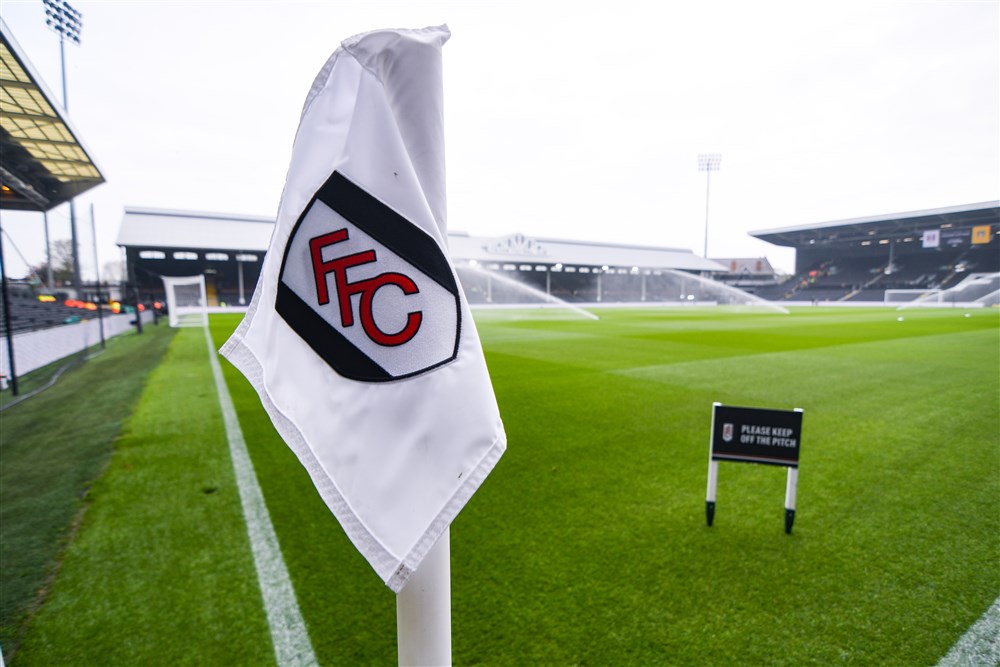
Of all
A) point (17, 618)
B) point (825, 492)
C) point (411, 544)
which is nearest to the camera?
point (411, 544)

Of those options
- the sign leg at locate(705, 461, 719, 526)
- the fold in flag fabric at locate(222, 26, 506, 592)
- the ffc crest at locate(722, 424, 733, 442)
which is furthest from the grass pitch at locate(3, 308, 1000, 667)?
the fold in flag fabric at locate(222, 26, 506, 592)

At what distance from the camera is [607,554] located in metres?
2.92

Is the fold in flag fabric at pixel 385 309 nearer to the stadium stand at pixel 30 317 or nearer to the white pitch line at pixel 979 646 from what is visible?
the white pitch line at pixel 979 646

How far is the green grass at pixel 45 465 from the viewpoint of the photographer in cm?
271

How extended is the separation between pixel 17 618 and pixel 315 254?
2824 millimetres

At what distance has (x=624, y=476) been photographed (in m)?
4.15

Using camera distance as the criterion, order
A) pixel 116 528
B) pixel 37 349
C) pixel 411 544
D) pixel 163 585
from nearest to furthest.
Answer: pixel 411 544
pixel 163 585
pixel 116 528
pixel 37 349

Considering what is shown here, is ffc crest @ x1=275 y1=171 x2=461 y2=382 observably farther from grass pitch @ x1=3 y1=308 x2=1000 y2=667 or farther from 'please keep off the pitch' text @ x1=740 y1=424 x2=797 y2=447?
'please keep off the pitch' text @ x1=740 y1=424 x2=797 y2=447

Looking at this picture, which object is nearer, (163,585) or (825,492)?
(163,585)

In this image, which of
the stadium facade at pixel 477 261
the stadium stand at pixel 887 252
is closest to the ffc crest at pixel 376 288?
the stadium facade at pixel 477 261

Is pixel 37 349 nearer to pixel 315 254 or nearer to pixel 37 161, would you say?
pixel 37 161

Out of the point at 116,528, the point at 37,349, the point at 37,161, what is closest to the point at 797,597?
Result: the point at 116,528

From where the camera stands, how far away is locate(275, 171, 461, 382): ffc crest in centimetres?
105

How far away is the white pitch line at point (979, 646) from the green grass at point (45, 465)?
416cm
